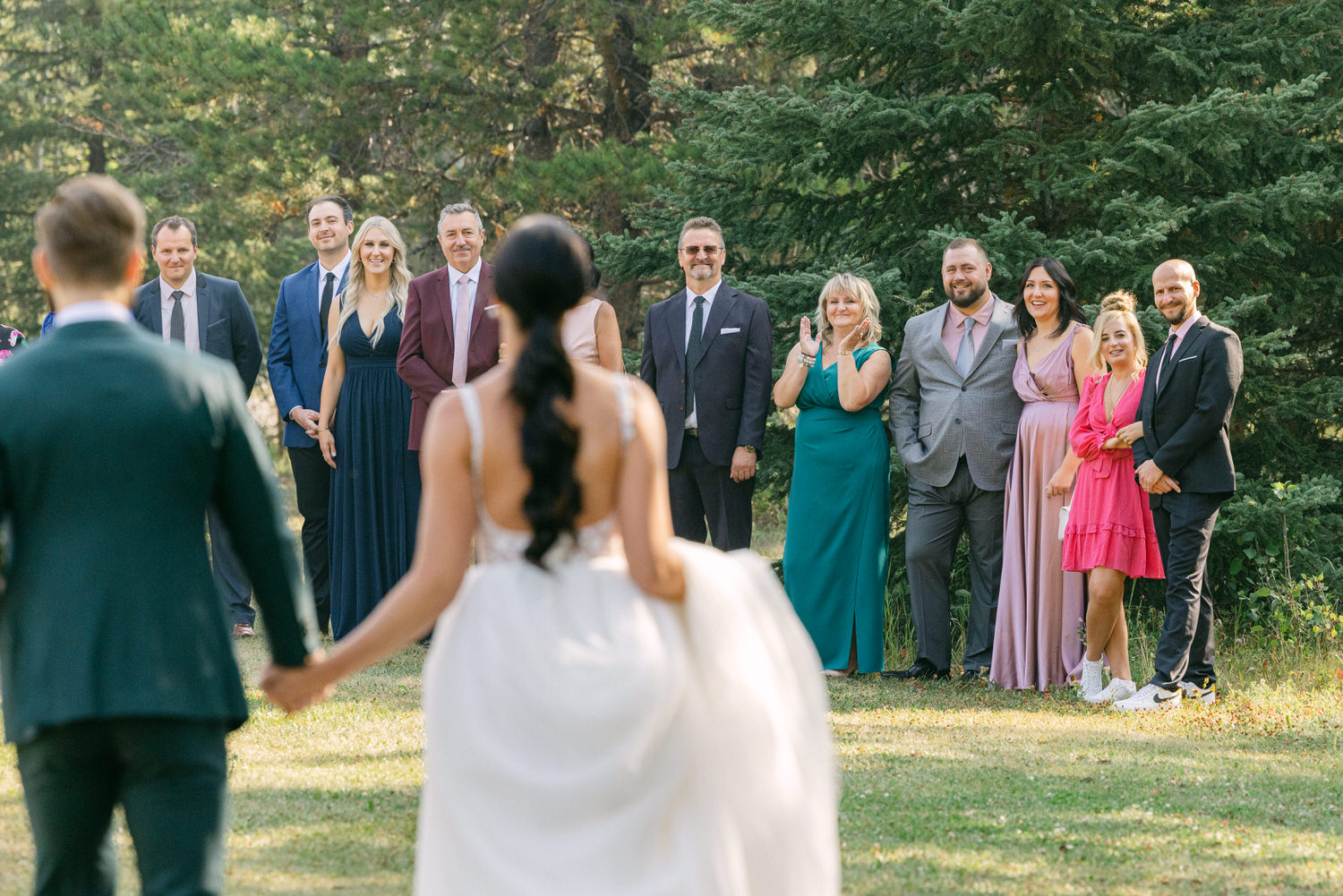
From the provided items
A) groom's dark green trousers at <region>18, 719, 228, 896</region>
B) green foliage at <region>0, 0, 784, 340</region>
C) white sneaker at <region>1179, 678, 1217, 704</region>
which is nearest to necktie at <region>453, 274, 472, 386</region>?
white sneaker at <region>1179, 678, 1217, 704</region>

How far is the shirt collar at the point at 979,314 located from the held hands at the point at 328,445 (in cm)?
386

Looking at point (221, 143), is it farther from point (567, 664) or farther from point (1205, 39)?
point (567, 664)

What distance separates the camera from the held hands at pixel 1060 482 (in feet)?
25.7

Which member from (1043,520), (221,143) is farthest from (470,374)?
(221,143)

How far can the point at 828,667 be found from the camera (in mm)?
8477

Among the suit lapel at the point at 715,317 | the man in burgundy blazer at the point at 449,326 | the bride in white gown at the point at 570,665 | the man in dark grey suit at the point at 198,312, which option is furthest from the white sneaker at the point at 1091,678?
the man in dark grey suit at the point at 198,312

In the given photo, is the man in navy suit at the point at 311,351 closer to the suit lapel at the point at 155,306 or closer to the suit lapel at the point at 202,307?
the suit lapel at the point at 202,307

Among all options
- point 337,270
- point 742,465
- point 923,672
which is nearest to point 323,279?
point 337,270

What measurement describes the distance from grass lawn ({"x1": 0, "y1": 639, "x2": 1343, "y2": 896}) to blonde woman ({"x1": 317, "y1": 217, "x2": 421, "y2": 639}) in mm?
994

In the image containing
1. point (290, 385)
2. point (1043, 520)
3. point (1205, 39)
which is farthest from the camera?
point (1205, 39)

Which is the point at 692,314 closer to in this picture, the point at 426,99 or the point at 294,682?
the point at 294,682

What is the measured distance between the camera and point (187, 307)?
8.68 meters

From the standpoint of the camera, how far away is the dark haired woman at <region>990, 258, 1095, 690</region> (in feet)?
26.3

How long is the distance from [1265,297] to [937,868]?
235 inches
